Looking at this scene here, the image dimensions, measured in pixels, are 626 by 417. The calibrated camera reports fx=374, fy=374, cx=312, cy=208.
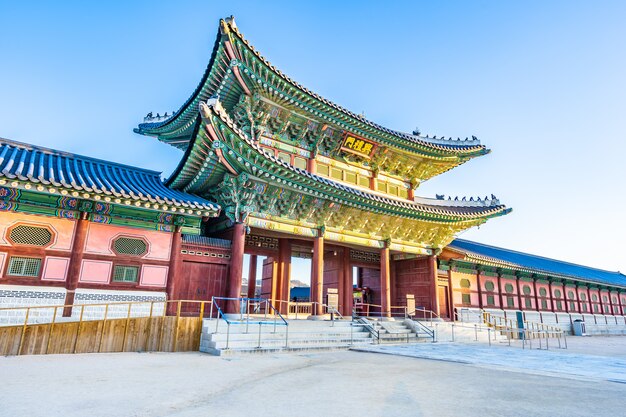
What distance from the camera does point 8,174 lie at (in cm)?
1011

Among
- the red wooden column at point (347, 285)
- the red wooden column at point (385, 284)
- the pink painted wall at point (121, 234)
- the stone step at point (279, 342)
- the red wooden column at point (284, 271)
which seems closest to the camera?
the stone step at point (279, 342)

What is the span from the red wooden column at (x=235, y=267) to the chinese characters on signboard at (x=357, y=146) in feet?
26.1

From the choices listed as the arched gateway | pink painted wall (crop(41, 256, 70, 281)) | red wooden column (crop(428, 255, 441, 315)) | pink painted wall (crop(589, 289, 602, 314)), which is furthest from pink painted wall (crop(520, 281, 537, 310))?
pink painted wall (crop(41, 256, 70, 281))

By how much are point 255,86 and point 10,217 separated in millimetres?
9745

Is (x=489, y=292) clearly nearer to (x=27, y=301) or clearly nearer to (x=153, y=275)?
(x=153, y=275)

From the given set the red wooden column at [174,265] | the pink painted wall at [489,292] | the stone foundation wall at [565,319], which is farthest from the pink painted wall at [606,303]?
the red wooden column at [174,265]

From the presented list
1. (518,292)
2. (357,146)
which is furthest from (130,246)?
(518,292)

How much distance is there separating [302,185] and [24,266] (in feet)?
31.8

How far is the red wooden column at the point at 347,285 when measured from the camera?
→ 803 inches

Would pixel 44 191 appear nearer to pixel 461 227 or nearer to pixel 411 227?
pixel 411 227

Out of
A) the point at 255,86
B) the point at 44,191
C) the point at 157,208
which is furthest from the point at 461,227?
the point at 44,191

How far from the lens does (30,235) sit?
461 inches

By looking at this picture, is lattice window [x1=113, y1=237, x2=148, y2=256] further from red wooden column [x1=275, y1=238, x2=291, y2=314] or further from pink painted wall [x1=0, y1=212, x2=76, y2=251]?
red wooden column [x1=275, y1=238, x2=291, y2=314]

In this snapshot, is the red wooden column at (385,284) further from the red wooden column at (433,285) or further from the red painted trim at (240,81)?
the red painted trim at (240,81)
